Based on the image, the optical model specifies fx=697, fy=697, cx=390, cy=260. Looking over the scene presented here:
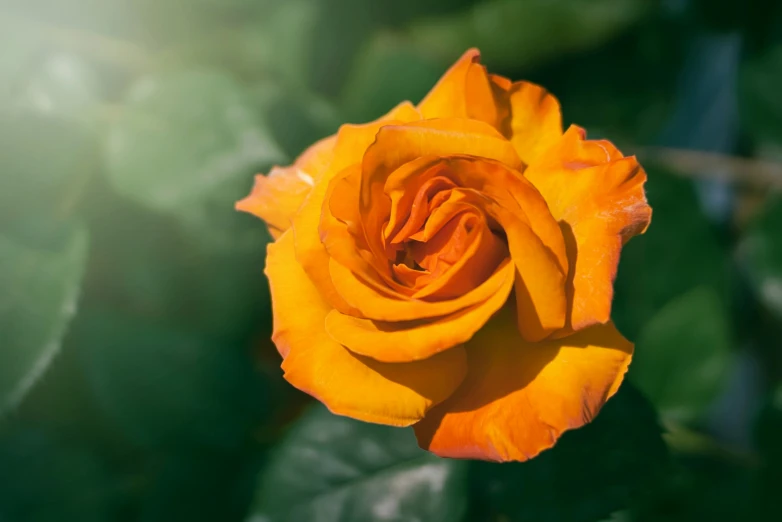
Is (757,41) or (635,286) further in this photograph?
(757,41)

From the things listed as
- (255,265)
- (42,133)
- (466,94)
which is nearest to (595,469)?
(466,94)

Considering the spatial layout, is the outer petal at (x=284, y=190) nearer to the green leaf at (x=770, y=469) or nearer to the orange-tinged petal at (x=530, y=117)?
the orange-tinged petal at (x=530, y=117)

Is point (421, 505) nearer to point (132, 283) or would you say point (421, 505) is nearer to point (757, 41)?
point (132, 283)

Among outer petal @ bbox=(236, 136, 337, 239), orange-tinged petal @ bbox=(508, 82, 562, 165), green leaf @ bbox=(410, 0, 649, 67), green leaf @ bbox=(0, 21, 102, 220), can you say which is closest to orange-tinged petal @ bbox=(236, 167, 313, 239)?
outer petal @ bbox=(236, 136, 337, 239)

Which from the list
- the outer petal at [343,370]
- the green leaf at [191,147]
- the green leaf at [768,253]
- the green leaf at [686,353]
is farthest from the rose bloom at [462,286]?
the green leaf at [768,253]

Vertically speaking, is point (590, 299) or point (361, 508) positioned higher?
point (590, 299)

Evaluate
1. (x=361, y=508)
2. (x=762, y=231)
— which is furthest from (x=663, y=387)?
(x=361, y=508)
